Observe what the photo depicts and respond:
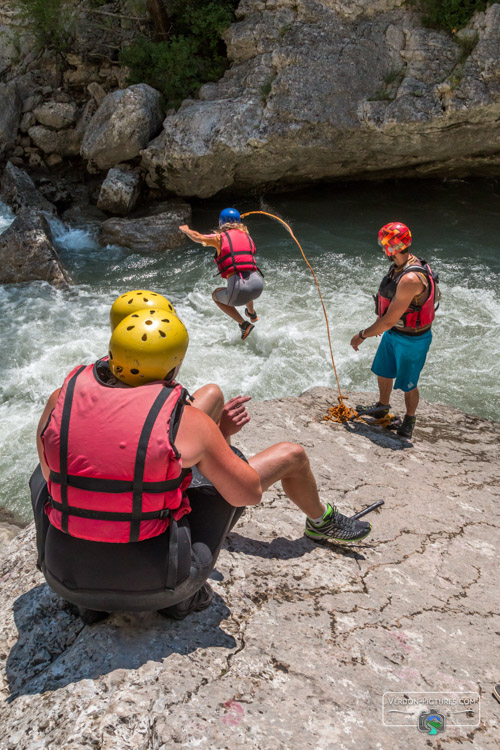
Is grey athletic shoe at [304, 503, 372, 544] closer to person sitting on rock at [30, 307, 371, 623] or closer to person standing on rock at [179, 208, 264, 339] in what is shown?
person sitting on rock at [30, 307, 371, 623]

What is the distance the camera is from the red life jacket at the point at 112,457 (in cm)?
170

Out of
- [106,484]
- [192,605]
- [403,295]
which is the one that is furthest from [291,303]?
[106,484]

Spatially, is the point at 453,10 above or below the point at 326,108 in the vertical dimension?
above

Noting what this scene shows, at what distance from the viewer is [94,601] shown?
1.93 meters

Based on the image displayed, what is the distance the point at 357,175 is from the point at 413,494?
8.59 meters

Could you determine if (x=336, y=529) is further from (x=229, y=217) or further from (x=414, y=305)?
(x=229, y=217)

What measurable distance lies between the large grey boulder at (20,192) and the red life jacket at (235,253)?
5606mm

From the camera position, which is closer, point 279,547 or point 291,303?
point 279,547

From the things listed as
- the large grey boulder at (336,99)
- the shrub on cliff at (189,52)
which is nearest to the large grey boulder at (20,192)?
the large grey boulder at (336,99)

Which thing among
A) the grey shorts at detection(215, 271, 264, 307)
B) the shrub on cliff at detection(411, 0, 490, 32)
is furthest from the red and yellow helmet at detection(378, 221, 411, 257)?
the shrub on cliff at detection(411, 0, 490, 32)

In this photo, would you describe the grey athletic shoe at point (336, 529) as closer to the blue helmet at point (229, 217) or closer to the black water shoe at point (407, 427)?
the black water shoe at point (407, 427)

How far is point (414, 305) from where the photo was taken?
13.8ft

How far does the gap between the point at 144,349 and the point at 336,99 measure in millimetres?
8564

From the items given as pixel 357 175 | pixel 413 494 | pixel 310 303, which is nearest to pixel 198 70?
pixel 357 175
